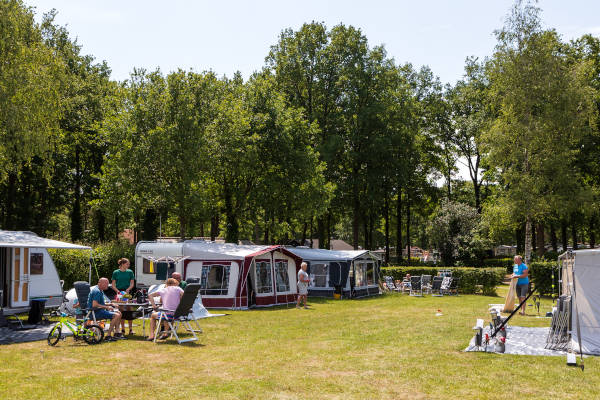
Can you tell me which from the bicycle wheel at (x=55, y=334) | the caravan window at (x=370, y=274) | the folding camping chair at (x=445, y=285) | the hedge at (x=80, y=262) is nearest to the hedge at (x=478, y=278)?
the folding camping chair at (x=445, y=285)

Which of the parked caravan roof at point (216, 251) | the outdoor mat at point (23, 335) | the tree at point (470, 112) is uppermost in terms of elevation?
the tree at point (470, 112)

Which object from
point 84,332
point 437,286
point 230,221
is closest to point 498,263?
point 437,286

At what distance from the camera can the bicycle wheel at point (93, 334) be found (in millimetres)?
9578

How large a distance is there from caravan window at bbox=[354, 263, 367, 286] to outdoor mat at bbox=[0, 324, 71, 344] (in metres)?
13.5

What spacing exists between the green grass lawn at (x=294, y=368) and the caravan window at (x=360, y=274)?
10835mm

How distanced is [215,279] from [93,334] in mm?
7152

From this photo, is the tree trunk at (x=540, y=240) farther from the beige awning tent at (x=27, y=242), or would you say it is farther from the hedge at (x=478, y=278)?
the beige awning tent at (x=27, y=242)

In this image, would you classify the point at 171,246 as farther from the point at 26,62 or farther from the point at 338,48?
the point at 338,48

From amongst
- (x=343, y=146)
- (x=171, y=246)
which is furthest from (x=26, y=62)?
(x=343, y=146)

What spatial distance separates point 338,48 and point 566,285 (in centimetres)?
2620

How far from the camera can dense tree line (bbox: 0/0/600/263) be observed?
2208cm

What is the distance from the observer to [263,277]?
58.0 ft

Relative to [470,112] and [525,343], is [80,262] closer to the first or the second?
[525,343]

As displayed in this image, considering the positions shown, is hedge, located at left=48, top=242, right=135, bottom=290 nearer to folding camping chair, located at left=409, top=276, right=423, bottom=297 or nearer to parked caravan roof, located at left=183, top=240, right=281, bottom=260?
parked caravan roof, located at left=183, top=240, right=281, bottom=260
